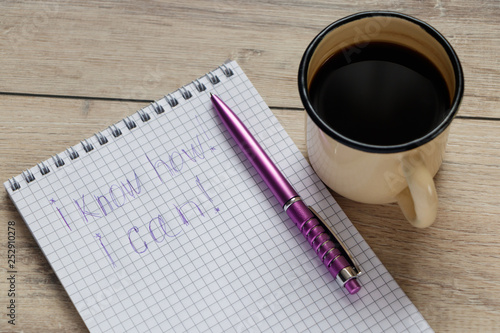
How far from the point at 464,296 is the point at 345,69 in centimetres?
28

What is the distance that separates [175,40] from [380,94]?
0.28 meters

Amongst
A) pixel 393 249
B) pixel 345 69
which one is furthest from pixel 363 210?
pixel 345 69

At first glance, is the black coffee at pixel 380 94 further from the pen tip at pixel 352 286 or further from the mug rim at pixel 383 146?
the pen tip at pixel 352 286

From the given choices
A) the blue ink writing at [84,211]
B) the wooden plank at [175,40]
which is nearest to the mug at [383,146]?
the wooden plank at [175,40]

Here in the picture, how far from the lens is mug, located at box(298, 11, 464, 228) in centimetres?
56

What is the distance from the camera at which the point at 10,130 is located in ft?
2.49

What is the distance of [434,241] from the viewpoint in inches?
27.4

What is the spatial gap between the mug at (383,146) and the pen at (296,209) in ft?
0.15

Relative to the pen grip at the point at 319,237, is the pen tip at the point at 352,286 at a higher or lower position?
lower

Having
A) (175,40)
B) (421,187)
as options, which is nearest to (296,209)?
(421,187)

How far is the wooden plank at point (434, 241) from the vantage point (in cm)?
68

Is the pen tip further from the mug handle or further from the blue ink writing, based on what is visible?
the blue ink writing

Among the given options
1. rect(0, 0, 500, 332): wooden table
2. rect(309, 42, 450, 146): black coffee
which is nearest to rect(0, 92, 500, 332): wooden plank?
rect(0, 0, 500, 332): wooden table

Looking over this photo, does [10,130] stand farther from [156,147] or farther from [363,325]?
[363,325]
